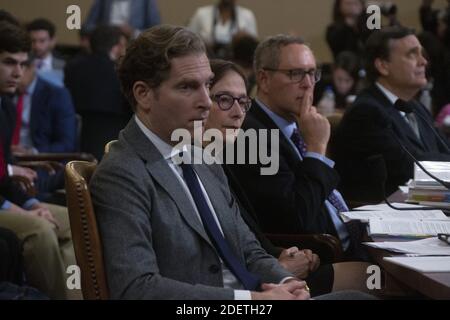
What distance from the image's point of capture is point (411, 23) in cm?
847

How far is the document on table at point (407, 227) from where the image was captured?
2.24 meters

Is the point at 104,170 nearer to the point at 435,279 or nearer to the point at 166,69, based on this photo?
the point at 166,69

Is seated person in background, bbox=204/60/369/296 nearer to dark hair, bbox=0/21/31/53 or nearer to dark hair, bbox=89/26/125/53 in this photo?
dark hair, bbox=0/21/31/53

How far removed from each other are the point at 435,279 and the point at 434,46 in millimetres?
4781

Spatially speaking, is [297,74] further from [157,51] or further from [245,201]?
[157,51]

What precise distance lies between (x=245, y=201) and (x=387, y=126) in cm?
110

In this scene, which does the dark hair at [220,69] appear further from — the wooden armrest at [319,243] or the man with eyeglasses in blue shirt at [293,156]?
the wooden armrest at [319,243]

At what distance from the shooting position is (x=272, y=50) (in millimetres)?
3088

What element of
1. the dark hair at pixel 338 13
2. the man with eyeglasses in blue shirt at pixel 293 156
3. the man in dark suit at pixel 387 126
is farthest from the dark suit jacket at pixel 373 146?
the dark hair at pixel 338 13

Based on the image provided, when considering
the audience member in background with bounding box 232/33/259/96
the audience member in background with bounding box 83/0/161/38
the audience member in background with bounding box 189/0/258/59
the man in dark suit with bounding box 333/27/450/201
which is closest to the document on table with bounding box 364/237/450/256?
the man in dark suit with bounding box 333/27/450/201

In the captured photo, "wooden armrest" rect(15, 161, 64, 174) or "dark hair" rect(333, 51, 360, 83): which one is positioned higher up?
"dark hair" rect(333, 51, 360, 83)

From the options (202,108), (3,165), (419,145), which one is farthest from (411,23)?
(202,108)

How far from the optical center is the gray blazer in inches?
67.4

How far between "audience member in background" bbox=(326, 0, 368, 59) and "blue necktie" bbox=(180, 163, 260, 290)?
517cm
